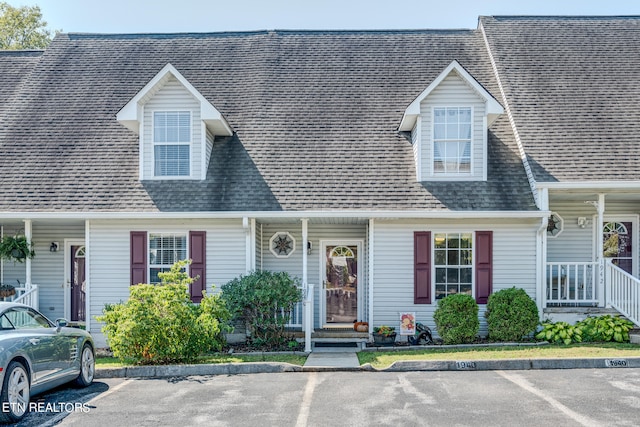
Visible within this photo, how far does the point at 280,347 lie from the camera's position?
520 inches

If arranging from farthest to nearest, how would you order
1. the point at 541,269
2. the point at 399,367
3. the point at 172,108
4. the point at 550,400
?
the point at 172,108, the point at 541,269, the point at 399,367, the point at 550,400

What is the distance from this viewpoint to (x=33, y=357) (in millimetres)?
7938

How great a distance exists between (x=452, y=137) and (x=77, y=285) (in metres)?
10.00

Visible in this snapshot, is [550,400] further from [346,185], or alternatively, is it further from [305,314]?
[346,185]

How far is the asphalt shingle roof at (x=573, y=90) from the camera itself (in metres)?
14.2

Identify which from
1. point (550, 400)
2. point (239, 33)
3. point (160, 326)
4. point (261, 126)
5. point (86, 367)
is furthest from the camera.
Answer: point (239, 33)

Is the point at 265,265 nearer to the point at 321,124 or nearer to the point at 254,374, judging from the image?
the point at 321,124

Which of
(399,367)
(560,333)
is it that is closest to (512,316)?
(560,333)

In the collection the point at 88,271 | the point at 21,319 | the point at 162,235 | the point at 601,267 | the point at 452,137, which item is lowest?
the point at 21,319

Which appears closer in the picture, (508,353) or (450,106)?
(508,353)

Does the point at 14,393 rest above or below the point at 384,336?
above

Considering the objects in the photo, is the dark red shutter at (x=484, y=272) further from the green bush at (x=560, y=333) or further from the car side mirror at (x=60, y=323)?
the car side mirror at (x=60, y=323)

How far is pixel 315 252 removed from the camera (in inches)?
614

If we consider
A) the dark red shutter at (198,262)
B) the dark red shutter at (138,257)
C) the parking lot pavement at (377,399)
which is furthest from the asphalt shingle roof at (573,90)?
the dark red shutter at (138,257)
